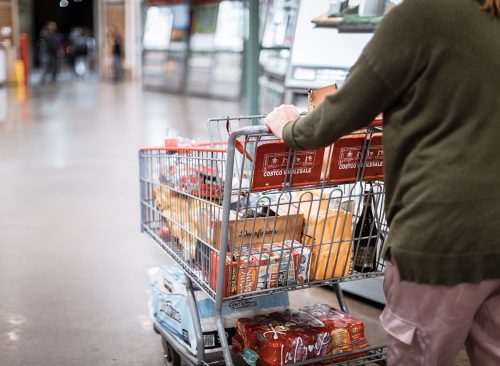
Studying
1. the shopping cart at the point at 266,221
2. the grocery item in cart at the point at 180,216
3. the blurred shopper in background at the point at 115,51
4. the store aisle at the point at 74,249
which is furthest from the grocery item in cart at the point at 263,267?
the blurred shopper in background at the point at 115,51

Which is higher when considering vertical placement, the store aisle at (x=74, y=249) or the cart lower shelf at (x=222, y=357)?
the cart lower shelf at (x=222, y=357)

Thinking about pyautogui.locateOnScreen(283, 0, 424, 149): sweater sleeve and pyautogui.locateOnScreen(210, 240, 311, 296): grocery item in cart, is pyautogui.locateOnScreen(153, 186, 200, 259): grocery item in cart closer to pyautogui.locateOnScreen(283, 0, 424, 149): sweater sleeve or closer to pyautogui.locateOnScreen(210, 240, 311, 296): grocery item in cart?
pyautogui.locateOnScreen(210, 240, 311, 296): grocery item in cart

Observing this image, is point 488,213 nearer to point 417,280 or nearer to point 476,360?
point 417,280

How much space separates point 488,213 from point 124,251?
3095 mm

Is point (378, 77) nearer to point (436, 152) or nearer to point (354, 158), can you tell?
point (436, 152)

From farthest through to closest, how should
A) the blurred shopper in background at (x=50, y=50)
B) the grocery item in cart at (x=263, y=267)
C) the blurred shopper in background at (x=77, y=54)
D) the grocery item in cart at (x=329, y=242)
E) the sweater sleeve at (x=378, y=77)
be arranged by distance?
the blurred shopper in background at (x=77, y=54) < the blurred shopper in background at (x=50, y=50) < the grocery item in cart at (x=329, y=242) < the grocery item in cart at (x=263, y=267) < the sweater sleeve at (x=378, y=77)

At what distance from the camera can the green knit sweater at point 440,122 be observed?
1.46 m

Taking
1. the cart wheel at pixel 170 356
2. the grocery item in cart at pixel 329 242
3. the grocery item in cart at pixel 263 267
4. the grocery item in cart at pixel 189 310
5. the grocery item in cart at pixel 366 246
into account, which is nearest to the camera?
the grocery item in cart at pixel 263 267

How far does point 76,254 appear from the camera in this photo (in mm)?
4141

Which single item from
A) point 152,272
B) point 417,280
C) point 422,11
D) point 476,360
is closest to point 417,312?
point 417,280

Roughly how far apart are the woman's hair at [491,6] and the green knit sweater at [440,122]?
0.5 inches

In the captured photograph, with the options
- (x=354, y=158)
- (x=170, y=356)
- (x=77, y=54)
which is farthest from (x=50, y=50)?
(x=354, y=158)

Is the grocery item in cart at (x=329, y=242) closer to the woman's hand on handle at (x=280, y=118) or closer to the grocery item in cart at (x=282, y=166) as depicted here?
the grocery item in cart at (x=282, y=166)

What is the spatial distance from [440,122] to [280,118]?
0.52 m
